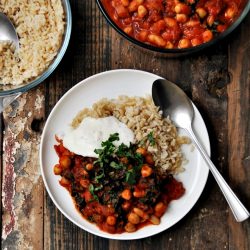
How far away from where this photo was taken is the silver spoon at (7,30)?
9.07ft

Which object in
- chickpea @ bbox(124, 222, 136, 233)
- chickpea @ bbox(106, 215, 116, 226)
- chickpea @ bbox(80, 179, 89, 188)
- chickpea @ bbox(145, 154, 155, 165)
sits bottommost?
chickpea @ bbox(124, 222, 136, 233)

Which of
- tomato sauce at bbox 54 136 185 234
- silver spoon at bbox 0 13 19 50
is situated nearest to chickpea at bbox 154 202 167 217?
tomato sauce at bbox 54 136 185 234

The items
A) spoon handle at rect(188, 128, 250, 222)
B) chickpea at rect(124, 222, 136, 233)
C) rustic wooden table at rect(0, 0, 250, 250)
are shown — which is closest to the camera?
spoon handle at rect(188, 128, 250, 222)

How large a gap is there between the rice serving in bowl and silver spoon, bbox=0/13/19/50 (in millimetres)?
21

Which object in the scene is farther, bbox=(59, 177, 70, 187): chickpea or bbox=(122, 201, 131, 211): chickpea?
bbox=(59, 177, 70, 187): chickpea

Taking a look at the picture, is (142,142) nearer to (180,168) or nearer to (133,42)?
(180,168)

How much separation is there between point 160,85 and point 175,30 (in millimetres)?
266

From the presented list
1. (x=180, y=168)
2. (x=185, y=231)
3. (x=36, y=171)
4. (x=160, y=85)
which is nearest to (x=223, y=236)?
(x=185, y=231)

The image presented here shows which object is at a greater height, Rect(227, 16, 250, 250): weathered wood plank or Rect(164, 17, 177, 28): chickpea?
Rect(164, 17, 177, 28): chickpea

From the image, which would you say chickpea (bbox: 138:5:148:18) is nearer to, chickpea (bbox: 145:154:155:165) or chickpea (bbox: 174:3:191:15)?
chickpea (bbox: 174:3:191:15)

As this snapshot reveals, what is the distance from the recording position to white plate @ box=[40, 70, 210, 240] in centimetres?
268

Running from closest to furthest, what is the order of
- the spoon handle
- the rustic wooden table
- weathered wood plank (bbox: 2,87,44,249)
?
the spoon handle → the rustic wooden table → weathered wood plank (bbox: 2,87,44,249)

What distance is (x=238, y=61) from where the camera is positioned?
2.76 metres

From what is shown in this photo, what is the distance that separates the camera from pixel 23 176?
2.88 meters
